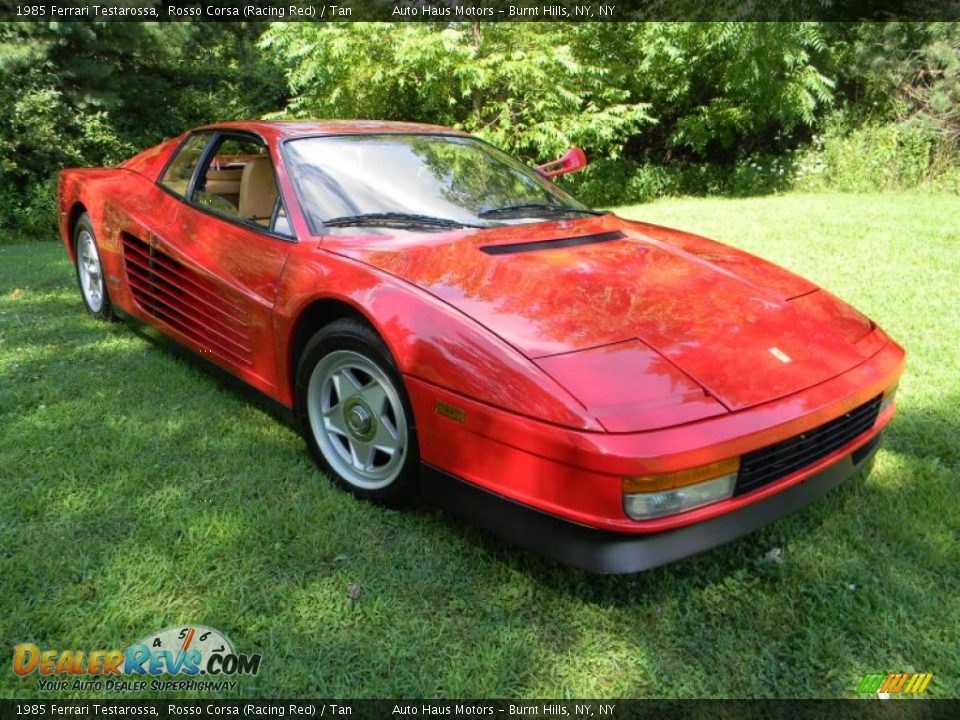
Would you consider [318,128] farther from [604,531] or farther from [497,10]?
[497,10]

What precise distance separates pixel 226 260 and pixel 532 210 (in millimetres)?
1329

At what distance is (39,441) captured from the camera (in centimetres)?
297

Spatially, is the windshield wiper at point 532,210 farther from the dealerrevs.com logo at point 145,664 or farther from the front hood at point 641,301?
the dealerrevs.com logo at point 145,664

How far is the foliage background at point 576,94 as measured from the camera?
10359mm

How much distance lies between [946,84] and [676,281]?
12014 mm

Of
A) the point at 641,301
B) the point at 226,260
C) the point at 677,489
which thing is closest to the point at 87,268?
the point at 226,260

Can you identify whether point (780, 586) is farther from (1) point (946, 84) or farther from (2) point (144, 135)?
(2) point (144, 135)

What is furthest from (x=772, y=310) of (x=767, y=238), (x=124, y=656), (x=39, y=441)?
(x=767, y=238)

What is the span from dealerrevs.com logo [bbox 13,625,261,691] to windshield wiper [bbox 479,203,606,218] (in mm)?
1895

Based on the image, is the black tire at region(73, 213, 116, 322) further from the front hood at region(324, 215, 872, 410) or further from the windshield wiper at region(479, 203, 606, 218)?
the windshield wiper at region(479, 203, 606, 218)

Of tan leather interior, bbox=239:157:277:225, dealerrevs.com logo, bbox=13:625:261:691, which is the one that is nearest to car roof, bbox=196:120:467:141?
tan leather interior, bbox=239:157:277:225

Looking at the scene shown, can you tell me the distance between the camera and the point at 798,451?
6.68 feet

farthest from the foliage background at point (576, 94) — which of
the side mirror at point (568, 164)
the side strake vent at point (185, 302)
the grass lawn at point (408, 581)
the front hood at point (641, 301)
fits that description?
the grass lawn at point (408, 581)

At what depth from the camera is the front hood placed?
2.05m
